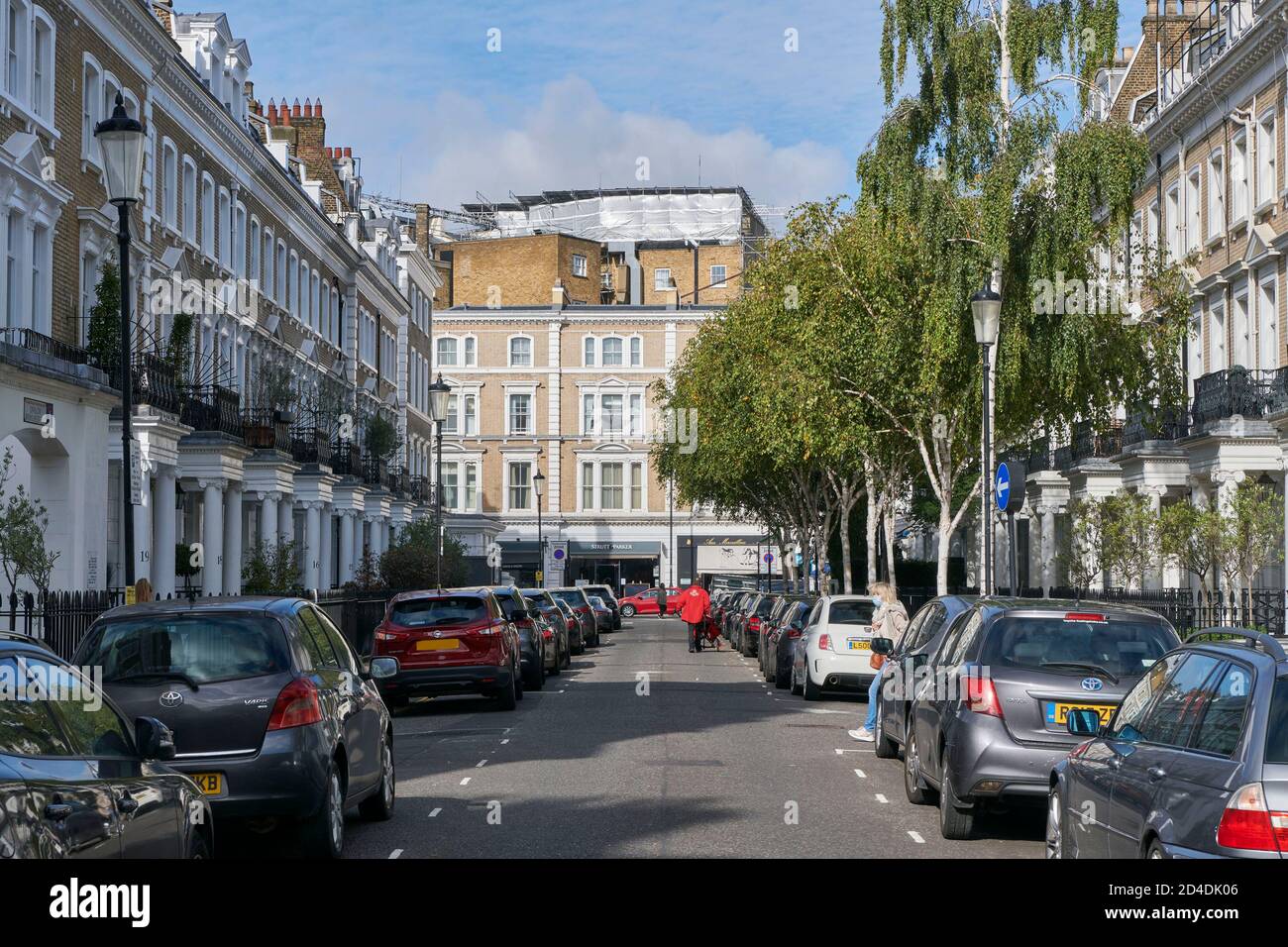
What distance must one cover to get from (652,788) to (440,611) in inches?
360

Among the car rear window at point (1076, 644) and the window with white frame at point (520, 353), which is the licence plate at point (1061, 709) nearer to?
the car rear window at point (1076, 644)

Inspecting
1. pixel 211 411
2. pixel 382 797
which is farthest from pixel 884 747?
pixel 211 411

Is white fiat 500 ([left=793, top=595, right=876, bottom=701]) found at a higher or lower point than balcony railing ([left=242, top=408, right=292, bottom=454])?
lower

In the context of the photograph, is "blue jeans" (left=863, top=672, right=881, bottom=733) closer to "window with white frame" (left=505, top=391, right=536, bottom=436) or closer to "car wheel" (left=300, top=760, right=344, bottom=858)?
"car wheel" (left=300, top=760, right=344, bottom=858)

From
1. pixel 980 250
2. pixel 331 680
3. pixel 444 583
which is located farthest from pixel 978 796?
pixel 444 583

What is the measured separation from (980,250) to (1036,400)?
15.8ft

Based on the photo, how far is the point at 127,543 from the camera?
55.4ft

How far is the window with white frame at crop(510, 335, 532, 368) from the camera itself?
9625 centimetres

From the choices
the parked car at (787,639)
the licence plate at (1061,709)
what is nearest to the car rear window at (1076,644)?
the licence plate at (1061,709)

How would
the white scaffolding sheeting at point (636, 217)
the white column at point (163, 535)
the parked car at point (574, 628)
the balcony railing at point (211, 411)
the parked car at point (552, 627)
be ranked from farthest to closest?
the white scaffolding sheeting at point (636, 217)
the parked car at point (574, 628)
the balcony railing at point (211, 411)
the white column at point (163, 535)
the parked car at point (552, 627)

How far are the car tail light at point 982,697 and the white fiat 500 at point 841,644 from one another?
43.2 ft

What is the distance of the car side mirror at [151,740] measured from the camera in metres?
7.36

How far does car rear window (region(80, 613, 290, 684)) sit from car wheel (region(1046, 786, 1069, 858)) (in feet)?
15.3

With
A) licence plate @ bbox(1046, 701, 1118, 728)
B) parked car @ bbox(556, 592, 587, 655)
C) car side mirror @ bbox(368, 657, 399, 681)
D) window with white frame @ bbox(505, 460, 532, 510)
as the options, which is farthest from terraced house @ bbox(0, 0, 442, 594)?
window with white frame @ bbox(505, 460, 532, 510)
